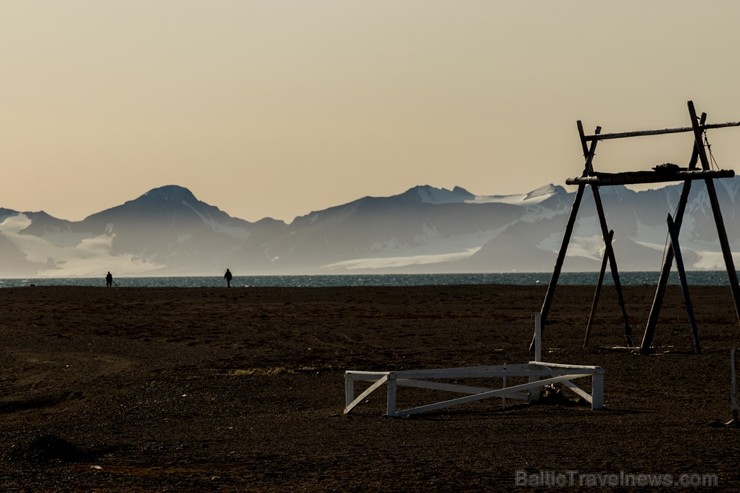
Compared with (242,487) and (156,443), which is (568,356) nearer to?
(156,443)

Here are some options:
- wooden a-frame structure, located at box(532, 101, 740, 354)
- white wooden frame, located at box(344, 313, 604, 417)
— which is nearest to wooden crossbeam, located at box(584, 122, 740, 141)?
wooden a-frame structure, located at box(532, 101, 740, 354)

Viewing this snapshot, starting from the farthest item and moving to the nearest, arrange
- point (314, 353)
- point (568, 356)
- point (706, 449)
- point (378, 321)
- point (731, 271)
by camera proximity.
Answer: point (378, 321), point (314, 353), point (568, 356), point (731, 271), point (706, 449)

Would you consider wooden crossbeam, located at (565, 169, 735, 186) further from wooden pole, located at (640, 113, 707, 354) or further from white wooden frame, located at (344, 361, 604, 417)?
white wooden frame, located at (344, 361, 604, 417)

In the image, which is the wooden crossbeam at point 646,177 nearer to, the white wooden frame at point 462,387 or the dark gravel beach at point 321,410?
the dark gravel beach at point 321,410

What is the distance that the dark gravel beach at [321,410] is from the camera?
14.5 metres

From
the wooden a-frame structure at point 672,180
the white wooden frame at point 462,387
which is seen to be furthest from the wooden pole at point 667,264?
the white wooden frame at point 462,387

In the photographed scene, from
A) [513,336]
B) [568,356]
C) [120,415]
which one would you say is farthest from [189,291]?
[120,415]

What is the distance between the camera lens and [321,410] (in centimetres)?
2131

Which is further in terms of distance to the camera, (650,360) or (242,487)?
(650,360)

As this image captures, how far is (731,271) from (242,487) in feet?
54.3

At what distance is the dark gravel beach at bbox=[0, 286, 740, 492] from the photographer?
14484mm

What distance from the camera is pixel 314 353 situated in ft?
105

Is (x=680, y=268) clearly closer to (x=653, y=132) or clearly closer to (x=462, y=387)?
(x=653, y=132)

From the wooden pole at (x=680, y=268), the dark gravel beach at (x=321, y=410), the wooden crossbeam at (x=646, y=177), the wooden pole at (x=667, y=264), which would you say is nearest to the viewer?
the dark gravel beach at (x=321, y=410)
